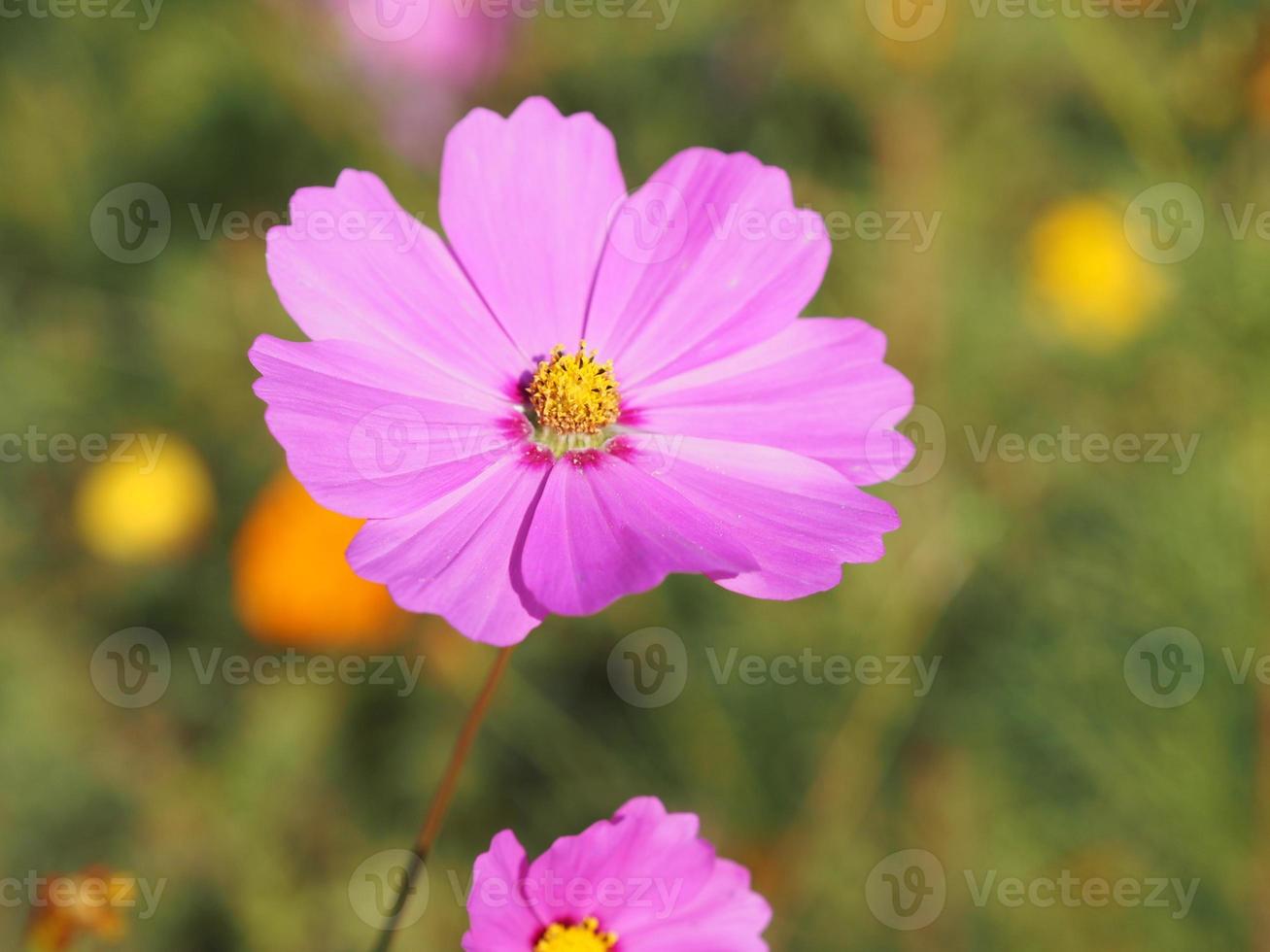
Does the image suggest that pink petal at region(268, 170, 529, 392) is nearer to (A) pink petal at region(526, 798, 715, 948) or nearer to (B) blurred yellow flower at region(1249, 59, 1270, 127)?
(A) pink petal at region(526, 798, 715, 948)

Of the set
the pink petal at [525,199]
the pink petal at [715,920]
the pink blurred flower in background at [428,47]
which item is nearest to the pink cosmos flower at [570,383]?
the pink petal at [525,199]

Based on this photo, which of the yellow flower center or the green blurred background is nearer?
the yellow flower center

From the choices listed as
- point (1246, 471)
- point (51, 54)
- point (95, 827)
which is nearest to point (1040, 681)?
point (1246, 471)

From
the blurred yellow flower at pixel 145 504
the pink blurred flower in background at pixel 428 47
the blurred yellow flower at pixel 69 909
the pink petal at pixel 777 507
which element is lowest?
the blurred yellow flower at pixel 69 909

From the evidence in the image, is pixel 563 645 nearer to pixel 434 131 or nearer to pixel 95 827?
pixel 95 827

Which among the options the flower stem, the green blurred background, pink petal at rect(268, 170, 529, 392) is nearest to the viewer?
the flower stem

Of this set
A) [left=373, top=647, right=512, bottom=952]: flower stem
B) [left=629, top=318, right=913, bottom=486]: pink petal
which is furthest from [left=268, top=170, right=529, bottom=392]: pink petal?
[left=373, top=647, right=512, bottom=952]: flower stem

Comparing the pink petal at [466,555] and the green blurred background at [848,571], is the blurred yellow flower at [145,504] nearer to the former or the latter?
the green blurred background at [848,571]

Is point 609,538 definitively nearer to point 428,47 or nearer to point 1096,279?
point 1096,279
